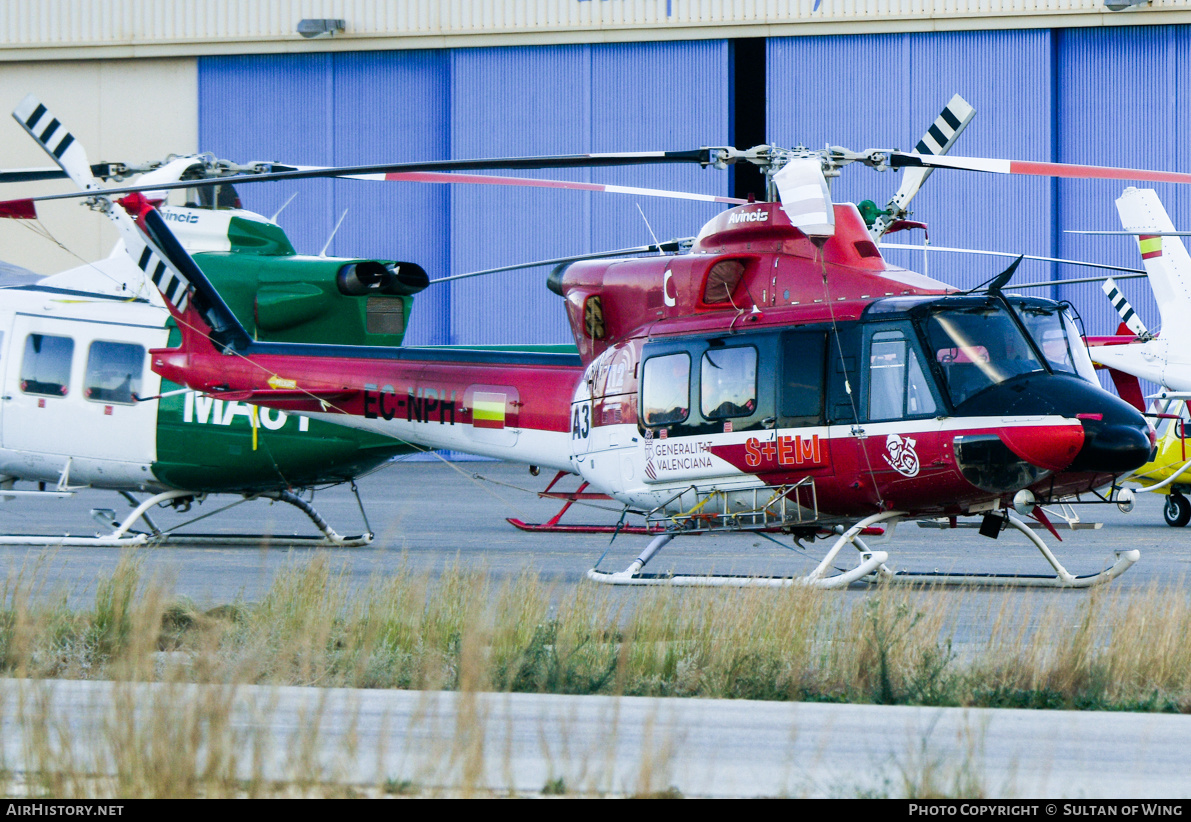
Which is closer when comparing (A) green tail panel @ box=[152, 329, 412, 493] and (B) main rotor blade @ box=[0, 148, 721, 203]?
(B) main rotor blade @ box=[0, 148, 721, 203]

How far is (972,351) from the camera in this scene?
417 inches

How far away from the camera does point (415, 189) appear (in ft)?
113

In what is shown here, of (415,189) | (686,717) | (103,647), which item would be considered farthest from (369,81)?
(686,717)

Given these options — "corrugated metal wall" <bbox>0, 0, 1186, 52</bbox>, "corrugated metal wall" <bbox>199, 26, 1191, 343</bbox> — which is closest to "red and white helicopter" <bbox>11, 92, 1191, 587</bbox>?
"corrugated metal wall" <bbox>199, 26, 1191, 343</bbox>

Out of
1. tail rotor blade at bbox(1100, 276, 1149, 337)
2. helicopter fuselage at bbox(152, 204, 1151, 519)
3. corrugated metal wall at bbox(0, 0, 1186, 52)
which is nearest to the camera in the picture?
helicopter fuselage at bbox(152, 204, 1151, 519)

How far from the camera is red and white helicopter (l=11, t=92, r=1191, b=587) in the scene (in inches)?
408

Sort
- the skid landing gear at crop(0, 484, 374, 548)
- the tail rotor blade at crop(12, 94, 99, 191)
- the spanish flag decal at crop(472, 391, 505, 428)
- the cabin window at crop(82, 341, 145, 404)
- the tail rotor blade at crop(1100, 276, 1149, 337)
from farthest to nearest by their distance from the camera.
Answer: the tail rotor blade at crop(1100, 276, 1149, 337)
the cabin window at crop(82, 341, 145, 404)
the skid landing gear at crop(0, 484, 374, 548)
the spanish flag decal at crop(472, 391, 505, 428)
the tail rotor blade at crop(12, 94, 99, 191)

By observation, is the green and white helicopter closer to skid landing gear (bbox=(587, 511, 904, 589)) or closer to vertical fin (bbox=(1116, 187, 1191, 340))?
skid landing gear (bbox=(587, 511, 904, 589))

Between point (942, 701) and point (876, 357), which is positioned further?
point (876, 357)

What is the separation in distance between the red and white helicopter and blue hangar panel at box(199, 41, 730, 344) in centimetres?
1953

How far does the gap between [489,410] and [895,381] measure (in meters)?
4.06

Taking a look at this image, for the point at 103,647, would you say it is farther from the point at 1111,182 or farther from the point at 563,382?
the point at 1111,182

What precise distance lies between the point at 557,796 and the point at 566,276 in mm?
8417

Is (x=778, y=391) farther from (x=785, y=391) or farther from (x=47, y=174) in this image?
(x=47, y=174)
